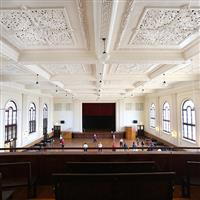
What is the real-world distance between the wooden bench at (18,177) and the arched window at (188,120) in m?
10.7

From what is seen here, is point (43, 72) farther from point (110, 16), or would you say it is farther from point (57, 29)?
point (110, 16)

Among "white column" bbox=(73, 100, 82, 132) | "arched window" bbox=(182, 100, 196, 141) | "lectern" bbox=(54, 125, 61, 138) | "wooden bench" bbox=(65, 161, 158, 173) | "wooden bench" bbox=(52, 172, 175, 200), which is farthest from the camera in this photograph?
"white column" bbox=(73, 100, 82, 132)

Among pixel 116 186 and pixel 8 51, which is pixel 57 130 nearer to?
pixel 8 51

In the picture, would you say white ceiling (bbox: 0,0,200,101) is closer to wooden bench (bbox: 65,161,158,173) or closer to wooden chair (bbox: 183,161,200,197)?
wooden bench (bbox: 65,161,158,173)

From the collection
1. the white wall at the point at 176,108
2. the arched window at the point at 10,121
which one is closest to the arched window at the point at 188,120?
the white wall at the point at 176,108

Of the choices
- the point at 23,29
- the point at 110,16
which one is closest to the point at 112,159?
the point at 110,16

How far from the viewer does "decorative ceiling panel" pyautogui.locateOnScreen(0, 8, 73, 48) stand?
3290 mm

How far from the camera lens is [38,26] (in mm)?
3801

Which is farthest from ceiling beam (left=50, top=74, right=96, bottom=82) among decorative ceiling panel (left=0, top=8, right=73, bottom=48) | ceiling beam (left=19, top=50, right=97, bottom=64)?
decorative ceiling panel (left=0, top=8, right=73, bottom=48)

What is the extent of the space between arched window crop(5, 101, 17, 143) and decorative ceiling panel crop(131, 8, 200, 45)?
1017 centimetres

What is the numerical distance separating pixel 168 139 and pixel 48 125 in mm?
12610

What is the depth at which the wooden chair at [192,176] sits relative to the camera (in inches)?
127

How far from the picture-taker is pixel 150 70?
324 inches

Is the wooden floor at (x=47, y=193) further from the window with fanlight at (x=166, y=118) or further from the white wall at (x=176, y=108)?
the window with fanlight at (x=166, y=118)
